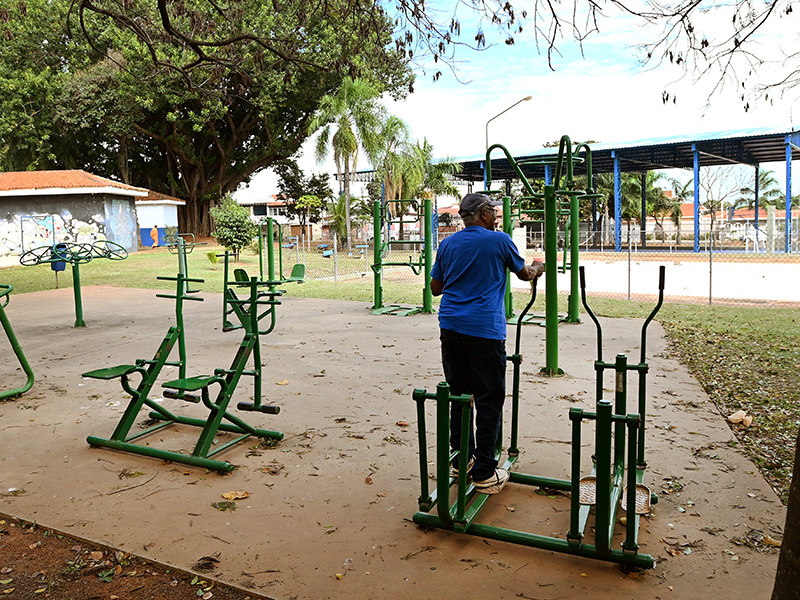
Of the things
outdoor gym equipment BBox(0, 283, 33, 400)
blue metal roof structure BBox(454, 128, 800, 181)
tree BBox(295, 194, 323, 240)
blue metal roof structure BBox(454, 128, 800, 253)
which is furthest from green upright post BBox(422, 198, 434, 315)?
tree BBox(295, 194, 323, 240)

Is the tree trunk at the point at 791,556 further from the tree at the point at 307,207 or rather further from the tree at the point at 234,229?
the tree at the point at 307,207

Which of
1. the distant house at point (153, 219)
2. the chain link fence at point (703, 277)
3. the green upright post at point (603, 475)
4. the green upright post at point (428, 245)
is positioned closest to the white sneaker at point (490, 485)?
the green upright post at point (603, 475)

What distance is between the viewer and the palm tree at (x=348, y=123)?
28766 mm

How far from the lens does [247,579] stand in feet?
9.70

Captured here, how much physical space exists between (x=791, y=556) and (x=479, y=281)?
6.50ft

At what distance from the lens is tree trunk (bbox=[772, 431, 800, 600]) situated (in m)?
2.06

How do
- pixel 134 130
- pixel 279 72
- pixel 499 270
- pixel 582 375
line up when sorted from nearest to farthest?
pixel 499 270 < pixel 582 375 < pixel 279 72 < pixel 134 130

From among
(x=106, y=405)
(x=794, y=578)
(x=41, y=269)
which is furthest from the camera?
(x=41, y=269)

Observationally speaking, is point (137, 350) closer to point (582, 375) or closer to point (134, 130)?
point (582, 375)

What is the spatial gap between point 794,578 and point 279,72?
32.1 metres

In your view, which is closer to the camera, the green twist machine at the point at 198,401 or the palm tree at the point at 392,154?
the green twist machine at the point at 198,401

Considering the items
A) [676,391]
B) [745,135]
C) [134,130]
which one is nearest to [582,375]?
[676,391]

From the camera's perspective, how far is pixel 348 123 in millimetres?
28984

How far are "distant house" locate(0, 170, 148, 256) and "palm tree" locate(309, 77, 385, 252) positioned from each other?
9198mm
